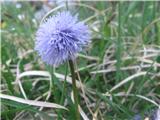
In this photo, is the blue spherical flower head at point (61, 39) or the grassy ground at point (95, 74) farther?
the grassy ground at point (95, 74)

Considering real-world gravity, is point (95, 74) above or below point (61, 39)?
below

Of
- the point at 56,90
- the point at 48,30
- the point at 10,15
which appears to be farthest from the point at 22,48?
the point at 48,30

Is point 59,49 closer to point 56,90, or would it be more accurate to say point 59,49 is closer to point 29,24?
A: point 56,90

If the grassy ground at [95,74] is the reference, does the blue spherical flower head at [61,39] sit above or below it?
above

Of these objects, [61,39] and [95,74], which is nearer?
[61,39]
